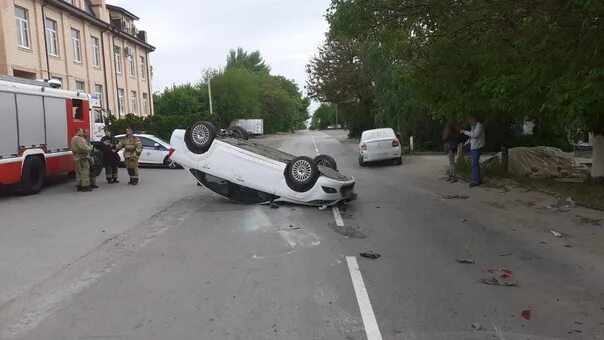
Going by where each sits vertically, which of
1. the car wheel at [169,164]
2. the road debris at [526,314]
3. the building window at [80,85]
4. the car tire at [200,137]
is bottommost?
the road debris at [526,314]

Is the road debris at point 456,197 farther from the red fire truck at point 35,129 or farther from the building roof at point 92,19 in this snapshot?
the building roof at point 92,19

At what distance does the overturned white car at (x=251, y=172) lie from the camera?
10.9 meters

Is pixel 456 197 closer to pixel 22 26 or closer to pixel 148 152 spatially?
pixel 148 152

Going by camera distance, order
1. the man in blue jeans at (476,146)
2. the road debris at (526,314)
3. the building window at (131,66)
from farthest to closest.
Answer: the building window at (131,66), the man in blue jeans at (476,146), the road debris at (526,314)

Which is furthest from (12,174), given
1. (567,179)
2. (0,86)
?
(567,179)

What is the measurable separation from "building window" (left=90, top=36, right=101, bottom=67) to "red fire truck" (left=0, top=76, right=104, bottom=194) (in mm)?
21079

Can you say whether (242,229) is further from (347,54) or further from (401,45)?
(347,54)


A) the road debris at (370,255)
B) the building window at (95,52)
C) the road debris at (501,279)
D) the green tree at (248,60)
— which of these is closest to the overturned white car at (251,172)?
the road debris at (370,255)

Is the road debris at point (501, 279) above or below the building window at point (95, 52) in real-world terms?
below

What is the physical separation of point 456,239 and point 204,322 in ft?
15.0

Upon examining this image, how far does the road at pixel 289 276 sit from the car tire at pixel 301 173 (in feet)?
1.62

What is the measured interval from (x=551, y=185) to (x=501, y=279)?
788 centimetres

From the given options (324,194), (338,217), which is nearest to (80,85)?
(324,194)

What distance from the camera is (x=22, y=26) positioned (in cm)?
2764
